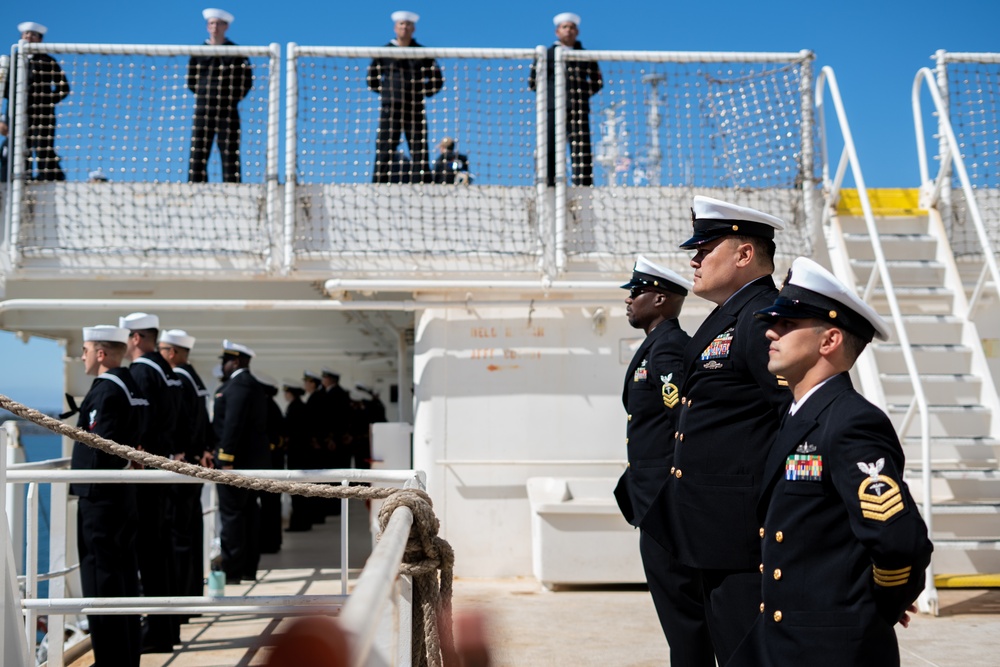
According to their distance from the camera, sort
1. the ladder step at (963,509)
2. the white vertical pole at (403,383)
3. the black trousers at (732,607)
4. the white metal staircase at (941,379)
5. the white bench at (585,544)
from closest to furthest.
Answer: the black trousers at (732,607), the ladder step at (963,509), the white metal staircase at (941,379), the white bench at (585,544), the white vertical pole at (403,383)

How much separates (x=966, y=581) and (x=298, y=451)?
762cm

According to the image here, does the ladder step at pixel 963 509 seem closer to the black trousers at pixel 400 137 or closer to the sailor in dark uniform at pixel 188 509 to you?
the black trousers at pixel 400 137

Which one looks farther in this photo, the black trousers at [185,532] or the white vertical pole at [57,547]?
the black trousers at [185,532]

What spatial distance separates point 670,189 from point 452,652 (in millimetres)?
5735

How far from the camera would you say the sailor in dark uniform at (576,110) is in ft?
26.0

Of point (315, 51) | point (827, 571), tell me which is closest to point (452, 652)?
point (827, 571)

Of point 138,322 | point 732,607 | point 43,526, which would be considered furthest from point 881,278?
point 43,526

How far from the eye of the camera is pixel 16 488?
17.5 ft

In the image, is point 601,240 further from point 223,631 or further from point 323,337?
point 323,337

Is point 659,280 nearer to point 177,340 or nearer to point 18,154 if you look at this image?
point 177,340

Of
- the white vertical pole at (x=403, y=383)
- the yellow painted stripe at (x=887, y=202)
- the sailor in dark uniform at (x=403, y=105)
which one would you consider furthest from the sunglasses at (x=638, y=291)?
the white vertical pole at (x=403, y=383)

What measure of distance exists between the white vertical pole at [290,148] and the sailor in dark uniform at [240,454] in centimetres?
128

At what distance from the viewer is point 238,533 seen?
8.07 m

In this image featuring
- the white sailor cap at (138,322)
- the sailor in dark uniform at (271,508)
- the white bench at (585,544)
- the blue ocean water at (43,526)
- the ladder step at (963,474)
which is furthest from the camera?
the blue ocean water at (43,526)
